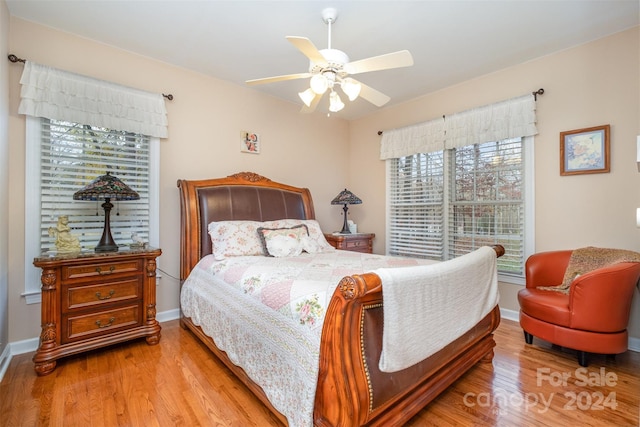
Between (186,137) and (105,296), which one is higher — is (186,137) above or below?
above

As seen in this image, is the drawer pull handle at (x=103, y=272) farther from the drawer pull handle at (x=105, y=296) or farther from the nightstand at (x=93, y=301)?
the drawer pull handle at (x=105, y=296)

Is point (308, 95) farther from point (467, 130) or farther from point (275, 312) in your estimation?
point (467, 130)

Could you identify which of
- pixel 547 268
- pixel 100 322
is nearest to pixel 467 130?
pixel 547 268

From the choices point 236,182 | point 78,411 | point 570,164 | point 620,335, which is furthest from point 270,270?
point 570,164

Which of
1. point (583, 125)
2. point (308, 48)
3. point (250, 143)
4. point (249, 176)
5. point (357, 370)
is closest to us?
point (357, 370)

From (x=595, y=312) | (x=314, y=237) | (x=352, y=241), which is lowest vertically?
(x=595, y=312)

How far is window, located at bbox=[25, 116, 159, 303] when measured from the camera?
2.40m

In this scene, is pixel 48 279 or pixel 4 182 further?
pixel 4 182

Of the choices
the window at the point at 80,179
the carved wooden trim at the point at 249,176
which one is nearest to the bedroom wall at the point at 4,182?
the window at the point at 80,179

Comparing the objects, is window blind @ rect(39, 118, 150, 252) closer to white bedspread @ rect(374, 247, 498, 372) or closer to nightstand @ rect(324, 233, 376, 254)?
nightstand @ rect(324, 233, 376, 254)

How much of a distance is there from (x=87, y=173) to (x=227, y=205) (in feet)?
4.10

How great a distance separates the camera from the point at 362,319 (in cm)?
128

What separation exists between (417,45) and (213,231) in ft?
8.58

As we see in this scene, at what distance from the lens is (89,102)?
8.52ft
